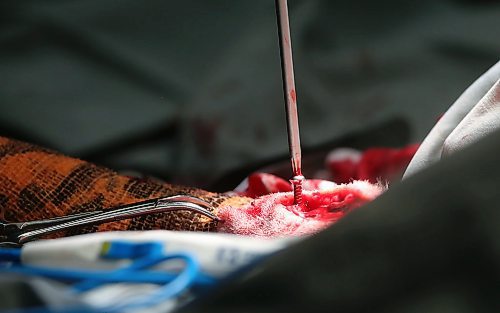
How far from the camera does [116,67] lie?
0.89 m

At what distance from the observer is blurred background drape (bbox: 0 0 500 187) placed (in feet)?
2.83

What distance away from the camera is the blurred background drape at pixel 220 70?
86 centimetres

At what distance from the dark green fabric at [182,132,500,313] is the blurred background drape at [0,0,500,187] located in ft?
1.86

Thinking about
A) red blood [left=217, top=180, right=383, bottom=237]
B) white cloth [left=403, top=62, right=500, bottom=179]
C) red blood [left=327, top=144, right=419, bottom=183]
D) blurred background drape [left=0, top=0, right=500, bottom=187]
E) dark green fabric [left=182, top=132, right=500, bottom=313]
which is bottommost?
dark green fabric [left=182, top=132, right=500, bottom=313]

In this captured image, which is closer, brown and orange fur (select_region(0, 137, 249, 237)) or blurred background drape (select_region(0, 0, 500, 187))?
brown and orange fur (select_region(0, 137, 249, 237))

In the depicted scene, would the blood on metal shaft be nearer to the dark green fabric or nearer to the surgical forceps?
the surgical forceps

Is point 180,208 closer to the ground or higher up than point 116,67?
closer to the ground

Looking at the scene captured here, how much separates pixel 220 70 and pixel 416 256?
1.98ft

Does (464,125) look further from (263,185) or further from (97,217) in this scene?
(97,217)

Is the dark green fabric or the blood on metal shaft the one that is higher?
the blood on metal shaft

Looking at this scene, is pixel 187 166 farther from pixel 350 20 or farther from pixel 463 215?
pixel 463 215

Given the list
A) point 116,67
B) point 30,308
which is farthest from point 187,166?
point 30,308

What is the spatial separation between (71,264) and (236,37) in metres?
0.47

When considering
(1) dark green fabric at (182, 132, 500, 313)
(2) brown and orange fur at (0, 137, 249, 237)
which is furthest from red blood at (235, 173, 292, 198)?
(1) dark green fabric at (182, 132, 500, 313)
